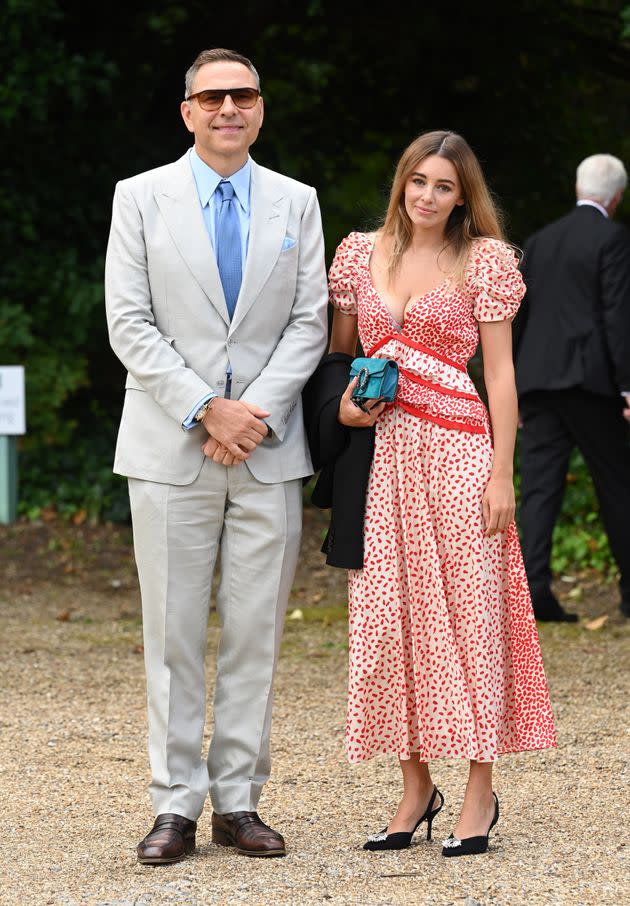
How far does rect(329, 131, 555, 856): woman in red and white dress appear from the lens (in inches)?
152

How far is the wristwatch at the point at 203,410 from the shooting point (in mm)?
3719

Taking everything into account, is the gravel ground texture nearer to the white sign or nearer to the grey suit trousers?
the grey suit trousers

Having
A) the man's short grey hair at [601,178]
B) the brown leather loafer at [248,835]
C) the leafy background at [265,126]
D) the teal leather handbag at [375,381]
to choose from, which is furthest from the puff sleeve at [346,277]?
the leafy background at [265,126]

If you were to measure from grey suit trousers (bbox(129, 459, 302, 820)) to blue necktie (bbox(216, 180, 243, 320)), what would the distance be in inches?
18.2

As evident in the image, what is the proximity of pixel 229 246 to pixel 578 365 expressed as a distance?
3469 millimetres

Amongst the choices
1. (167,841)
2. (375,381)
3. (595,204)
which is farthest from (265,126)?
(167,841)

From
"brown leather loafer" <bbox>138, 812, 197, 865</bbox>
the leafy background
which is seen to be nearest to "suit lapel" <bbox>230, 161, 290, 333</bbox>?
"brown leather loafer" <bbox>138, 812, 197, 865</bbox>

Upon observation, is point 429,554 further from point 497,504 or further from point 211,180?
point 211,180

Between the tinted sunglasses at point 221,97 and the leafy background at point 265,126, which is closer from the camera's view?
the tinted sunglasses at point 221,97

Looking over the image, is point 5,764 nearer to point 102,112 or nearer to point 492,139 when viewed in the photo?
point 102,112

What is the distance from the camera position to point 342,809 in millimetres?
4418

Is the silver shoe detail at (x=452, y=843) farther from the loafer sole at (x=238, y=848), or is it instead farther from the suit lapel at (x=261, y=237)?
the suit lapel at (x=261, y=237)

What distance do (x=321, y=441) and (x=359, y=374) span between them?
0.24 metres

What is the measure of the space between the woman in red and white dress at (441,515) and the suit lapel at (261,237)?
10.7 inches
